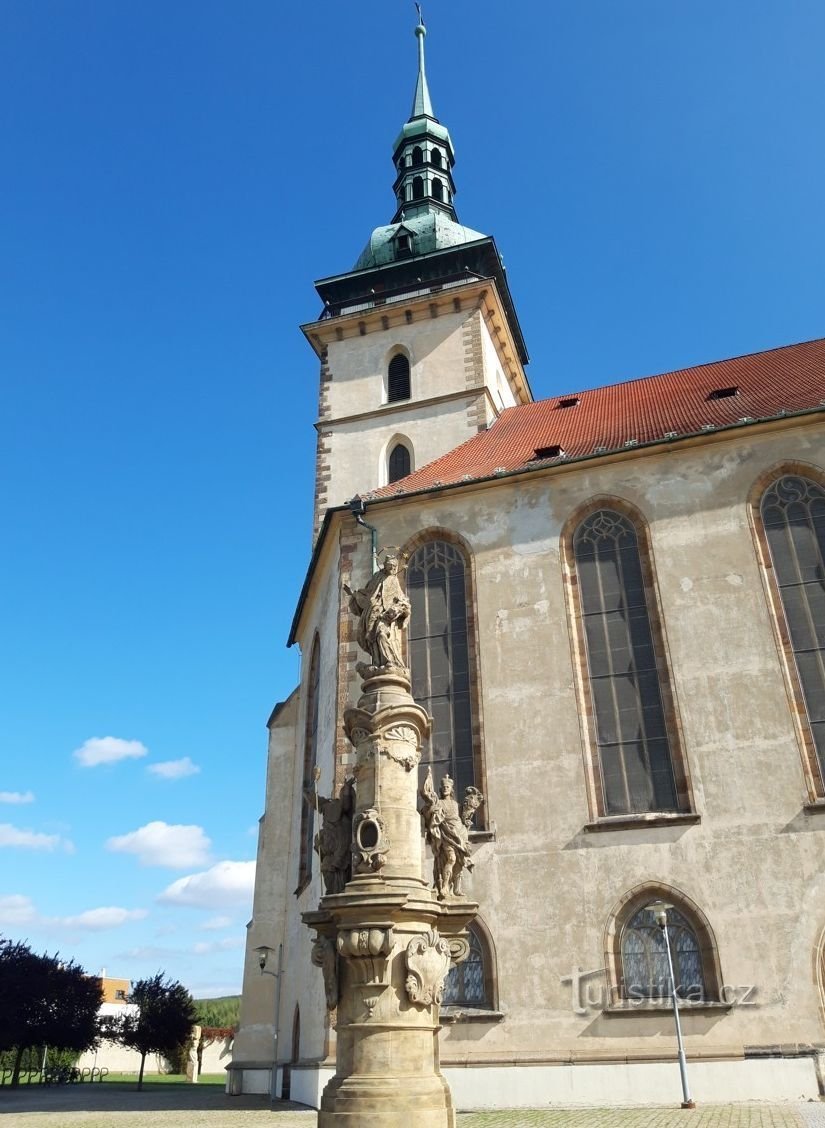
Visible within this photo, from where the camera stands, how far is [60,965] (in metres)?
29.4

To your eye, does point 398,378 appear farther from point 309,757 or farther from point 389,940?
point 389,940

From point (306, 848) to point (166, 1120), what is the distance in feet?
18.8

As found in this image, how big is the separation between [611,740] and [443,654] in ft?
10.6

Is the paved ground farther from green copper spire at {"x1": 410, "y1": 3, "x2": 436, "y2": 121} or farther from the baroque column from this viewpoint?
green copper spire at {"x1": 410, "y1": 3, "x2": 436, "y2": 121}

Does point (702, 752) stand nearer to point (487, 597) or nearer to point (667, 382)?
point (487, 597)

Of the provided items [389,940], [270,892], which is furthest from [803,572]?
[270,892]

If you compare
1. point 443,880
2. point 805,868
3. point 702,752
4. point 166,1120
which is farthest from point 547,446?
point 166,1120

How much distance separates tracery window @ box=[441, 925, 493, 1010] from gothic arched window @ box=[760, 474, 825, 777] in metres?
5.63

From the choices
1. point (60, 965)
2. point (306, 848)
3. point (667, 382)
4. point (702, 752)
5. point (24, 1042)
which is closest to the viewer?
point (702, 752)

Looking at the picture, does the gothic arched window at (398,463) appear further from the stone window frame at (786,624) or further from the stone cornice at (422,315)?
the stone window frame at (786,624)

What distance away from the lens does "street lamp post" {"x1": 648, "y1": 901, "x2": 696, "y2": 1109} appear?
36.4ft

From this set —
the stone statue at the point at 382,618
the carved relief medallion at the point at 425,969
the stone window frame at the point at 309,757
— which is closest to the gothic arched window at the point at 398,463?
the stone window frame at the point at 309,757

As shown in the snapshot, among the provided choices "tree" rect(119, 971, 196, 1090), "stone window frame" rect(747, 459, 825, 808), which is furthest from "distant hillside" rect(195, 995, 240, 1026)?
"stone window frame" rect(747, 459, 825, 808)

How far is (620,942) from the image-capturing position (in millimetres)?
12531
